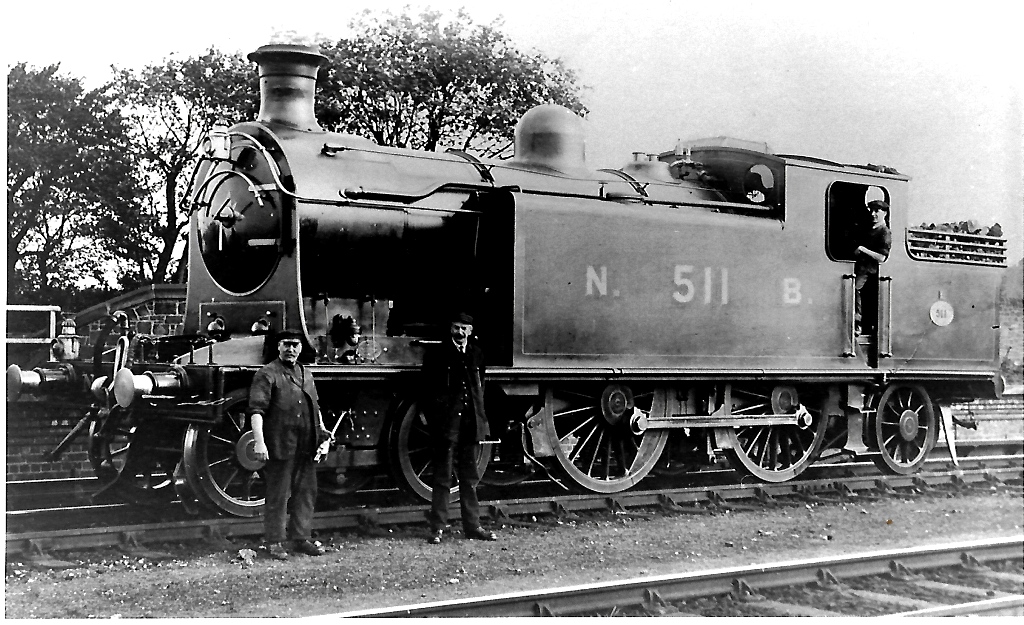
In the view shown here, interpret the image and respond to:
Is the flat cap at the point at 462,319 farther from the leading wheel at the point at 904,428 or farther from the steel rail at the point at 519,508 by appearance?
the leading wheel at the point at 904,428

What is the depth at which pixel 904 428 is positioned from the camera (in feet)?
32.7

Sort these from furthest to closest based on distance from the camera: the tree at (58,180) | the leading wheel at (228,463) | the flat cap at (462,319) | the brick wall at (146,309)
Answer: the brick wall at (146,309), the flat cap at (462,319), the tree at (58,180), the leading wheel at (228,463)

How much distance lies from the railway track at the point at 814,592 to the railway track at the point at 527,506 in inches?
69.8

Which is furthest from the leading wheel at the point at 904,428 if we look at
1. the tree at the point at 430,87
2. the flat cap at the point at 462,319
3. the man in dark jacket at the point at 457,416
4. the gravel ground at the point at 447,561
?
the flat cap at the point at 462,319

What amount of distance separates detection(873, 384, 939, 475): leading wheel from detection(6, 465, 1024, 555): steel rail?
24 centimetres

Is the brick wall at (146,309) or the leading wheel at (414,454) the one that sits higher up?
the brick wall at (146,309)

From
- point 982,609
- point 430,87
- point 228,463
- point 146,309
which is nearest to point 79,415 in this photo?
point 146,309

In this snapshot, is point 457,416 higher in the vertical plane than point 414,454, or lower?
higher

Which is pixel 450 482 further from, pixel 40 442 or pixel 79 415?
pixel 40 442

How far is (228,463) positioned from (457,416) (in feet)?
5.15

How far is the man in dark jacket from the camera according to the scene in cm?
732

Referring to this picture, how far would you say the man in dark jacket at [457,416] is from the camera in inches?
288

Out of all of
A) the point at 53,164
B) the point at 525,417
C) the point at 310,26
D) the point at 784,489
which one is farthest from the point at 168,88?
the point at 784,489

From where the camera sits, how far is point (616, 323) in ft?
27.9
